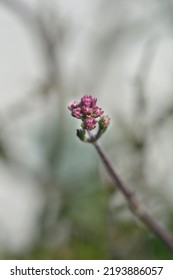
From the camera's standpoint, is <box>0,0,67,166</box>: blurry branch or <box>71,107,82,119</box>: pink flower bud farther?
<box>0,0,67,166</box>: blurry branch

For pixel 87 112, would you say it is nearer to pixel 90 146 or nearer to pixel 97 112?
pixel 97 112

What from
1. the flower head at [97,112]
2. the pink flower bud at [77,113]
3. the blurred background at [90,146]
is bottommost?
the flower head at [97,112]

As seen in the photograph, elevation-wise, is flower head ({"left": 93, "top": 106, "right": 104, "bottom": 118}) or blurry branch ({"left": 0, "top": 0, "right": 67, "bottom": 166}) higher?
blurry branch ({"left": 0, "top": 0, "right": 67, "bottom": 166})

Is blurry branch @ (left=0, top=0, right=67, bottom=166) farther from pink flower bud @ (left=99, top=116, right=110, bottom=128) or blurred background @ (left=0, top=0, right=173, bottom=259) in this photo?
pink flower bud @ (left=99, top=116, right=110, bottom=128)

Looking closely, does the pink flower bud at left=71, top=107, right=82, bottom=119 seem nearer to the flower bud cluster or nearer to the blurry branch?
the flower bud cluster

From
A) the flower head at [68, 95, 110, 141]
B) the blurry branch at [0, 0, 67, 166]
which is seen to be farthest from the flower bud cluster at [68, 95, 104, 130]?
the blurry branch at [0, 0, 67, 166]

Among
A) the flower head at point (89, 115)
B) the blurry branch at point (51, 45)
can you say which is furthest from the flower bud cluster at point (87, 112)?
the blurry branch at point (51, 45)

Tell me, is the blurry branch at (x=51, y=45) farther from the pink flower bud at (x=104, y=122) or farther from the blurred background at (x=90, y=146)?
the pink flower bud at (x=104, y=122)

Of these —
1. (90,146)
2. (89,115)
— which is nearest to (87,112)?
(89,115)

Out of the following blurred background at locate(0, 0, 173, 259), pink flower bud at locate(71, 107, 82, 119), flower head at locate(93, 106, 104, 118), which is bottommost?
flower head at locate(93, 106, 104, 118)
